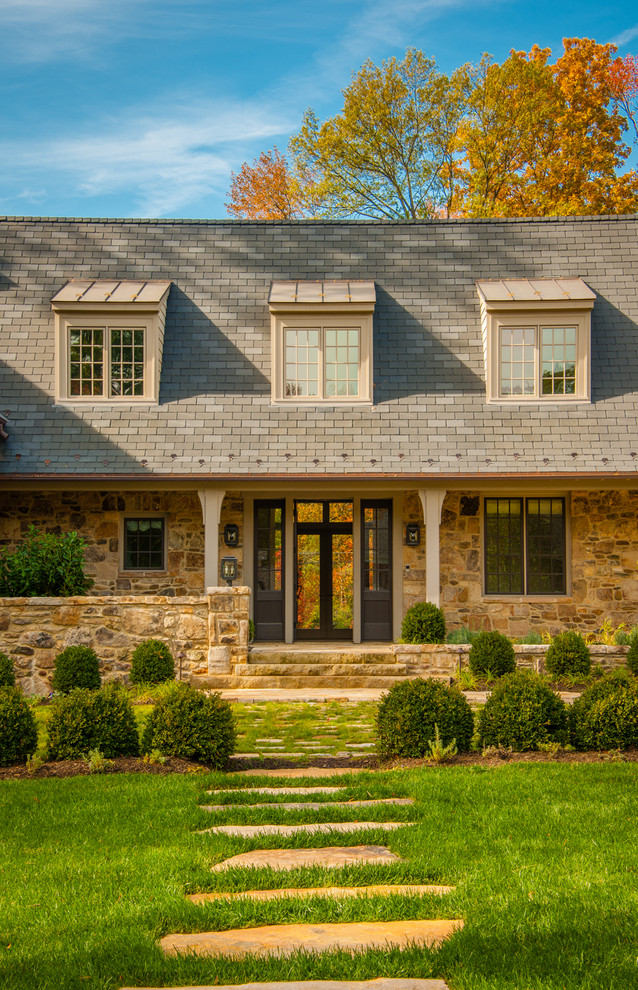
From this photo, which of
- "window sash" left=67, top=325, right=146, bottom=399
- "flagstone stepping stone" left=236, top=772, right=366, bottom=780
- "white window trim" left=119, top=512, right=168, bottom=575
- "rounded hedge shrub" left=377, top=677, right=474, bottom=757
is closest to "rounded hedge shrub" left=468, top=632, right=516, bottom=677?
"rounded hedge shrub" left=377, top=677, right=474, bottom=757

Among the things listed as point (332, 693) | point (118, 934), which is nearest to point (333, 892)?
point (118, 934)

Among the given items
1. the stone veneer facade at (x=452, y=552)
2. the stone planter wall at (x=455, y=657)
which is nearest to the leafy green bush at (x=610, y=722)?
the stone planter wall at (x=455, y=657)

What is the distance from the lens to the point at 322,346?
1486 centimetres

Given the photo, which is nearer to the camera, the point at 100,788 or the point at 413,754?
the point at 100,788

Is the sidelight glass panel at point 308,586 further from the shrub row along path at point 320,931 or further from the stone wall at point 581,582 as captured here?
the shrub row along path at point 320,931

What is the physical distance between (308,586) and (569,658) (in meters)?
4.71

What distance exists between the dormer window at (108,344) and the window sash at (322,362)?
Answer: 2.19 meters

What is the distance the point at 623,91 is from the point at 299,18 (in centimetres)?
1136

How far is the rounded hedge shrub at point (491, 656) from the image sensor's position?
11.9 meters

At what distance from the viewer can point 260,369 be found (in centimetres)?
1495

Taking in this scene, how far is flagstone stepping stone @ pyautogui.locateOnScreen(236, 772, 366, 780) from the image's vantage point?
22.5 feet

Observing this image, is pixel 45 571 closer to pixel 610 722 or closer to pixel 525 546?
pixel 525 546

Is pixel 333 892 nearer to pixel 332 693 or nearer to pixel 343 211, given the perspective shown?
pixel 332 693

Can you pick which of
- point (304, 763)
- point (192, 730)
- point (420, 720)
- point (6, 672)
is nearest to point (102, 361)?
point (6, 672)
